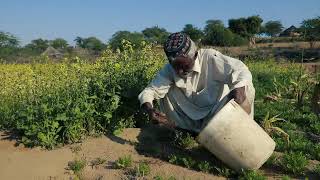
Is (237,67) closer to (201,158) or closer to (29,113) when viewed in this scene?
(201,158)

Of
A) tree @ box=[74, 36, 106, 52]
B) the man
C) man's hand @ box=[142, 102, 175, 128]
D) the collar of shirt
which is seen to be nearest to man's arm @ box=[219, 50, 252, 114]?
the man

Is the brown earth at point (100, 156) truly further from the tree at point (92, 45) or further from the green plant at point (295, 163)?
the tree at point (92, 45)

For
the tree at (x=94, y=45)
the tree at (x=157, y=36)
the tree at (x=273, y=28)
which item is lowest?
the tree at (x=273, y=28)

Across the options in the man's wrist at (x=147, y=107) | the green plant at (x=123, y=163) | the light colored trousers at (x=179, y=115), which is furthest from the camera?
the light colored trousers at (x=179, y=115)

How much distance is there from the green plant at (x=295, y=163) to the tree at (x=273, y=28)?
55307 millimetres

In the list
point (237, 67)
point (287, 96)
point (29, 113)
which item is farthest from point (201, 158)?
point (287, 96)

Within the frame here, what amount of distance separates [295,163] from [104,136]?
1956mm

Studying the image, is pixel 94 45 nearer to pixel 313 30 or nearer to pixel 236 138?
pixel 313 30

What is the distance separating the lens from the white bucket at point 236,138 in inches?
159

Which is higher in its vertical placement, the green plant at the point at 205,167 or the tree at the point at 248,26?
the green plant at the point at 205,167

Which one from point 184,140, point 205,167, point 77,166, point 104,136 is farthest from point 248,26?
point 77,166

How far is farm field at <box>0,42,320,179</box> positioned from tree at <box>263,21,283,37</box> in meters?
53.9

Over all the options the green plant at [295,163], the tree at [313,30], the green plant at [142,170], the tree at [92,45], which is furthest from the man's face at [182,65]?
the tree at [313,30]

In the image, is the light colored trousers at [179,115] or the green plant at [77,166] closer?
the green plant at [77,166]
